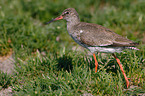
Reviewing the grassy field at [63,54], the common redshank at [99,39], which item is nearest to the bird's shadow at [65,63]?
the grassy field at [63,54]

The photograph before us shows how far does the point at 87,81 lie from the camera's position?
3.78m

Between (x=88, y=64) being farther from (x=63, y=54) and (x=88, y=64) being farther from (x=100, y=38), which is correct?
(x=100, y=38)

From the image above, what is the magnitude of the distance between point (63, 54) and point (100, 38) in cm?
122

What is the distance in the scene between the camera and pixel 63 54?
487cm

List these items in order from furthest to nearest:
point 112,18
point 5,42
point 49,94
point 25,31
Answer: point 112,18
point 25,31
point 5,42
point 49,94

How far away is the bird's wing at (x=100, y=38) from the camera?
389 cm

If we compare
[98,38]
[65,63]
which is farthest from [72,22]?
[65,63]

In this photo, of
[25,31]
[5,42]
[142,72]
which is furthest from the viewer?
[25,31]

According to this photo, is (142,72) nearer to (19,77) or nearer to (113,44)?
(113,44)

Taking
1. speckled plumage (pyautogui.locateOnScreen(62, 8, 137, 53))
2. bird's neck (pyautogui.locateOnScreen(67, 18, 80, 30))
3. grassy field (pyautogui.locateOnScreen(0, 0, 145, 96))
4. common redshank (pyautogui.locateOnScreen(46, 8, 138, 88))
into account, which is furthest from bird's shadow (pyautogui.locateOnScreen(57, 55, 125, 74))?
bird's neck (pyautogui.locateOnScreen(67, 18, 80, 30))

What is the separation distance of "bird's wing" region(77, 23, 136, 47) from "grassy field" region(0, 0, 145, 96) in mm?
527

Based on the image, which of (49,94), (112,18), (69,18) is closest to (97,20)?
(112,18)

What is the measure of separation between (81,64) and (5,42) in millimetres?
2234

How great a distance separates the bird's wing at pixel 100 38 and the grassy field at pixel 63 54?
527 millimetres
